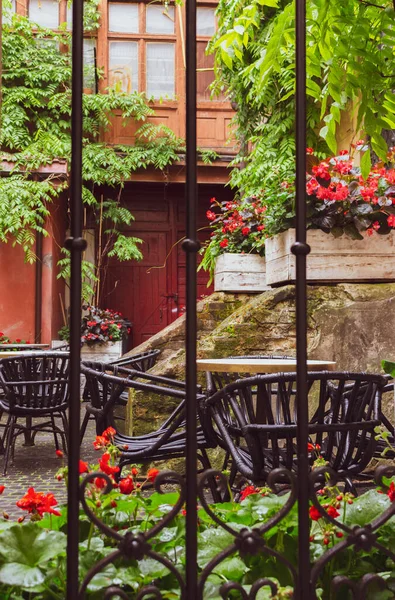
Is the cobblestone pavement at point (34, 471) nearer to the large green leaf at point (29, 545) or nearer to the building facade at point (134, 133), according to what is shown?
the large green leaf at point (29, 545)

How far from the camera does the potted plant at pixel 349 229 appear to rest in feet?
17.3

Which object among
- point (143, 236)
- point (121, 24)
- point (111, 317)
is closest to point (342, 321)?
point (111, 317)

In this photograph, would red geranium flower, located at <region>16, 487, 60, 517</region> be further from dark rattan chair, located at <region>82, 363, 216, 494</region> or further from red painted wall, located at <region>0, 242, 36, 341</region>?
red painted wall, located at <region>0, 242, 36, 341</region>

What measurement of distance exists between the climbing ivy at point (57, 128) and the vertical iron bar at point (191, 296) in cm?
1065

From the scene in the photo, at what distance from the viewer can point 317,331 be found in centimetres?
506

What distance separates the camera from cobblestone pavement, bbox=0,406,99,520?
13.8 ft

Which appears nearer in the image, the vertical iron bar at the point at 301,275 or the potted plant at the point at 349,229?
the vertical iron bar at the point at 301,275

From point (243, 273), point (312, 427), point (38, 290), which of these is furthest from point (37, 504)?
point (38, 290)

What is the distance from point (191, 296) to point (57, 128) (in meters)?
11.8

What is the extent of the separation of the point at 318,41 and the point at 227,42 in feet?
0.91

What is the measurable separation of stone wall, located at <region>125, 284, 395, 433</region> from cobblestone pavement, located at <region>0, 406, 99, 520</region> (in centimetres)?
68

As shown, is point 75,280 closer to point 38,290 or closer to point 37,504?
point 37,504

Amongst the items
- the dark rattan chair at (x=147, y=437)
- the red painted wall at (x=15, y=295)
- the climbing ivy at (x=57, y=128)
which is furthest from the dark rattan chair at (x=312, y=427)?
the red painted wall at (x=15, y=295)

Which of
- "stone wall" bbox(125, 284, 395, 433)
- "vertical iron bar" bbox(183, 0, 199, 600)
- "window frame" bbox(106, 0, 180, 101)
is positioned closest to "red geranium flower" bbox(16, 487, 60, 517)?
"vertical iron bar" bbox(183, 0, 199, 600)
